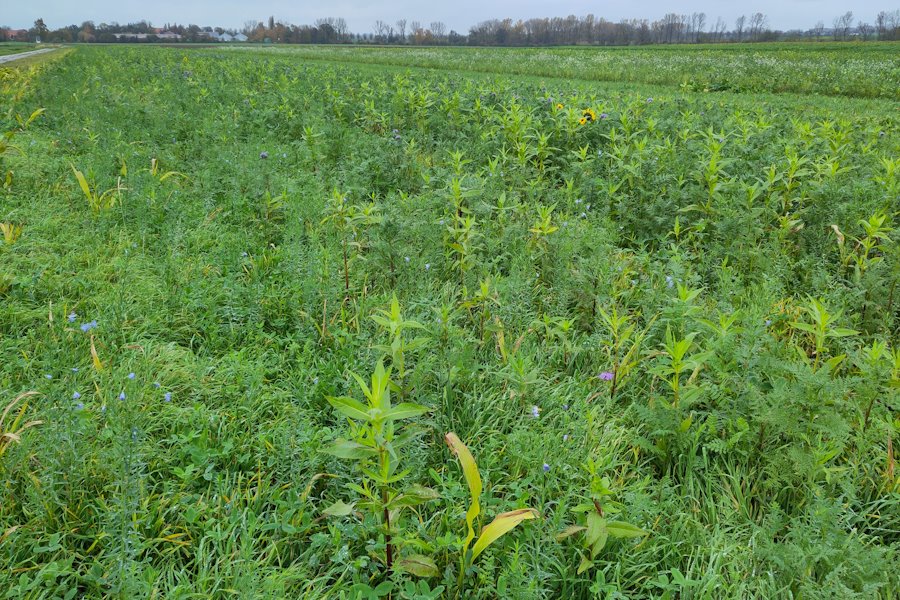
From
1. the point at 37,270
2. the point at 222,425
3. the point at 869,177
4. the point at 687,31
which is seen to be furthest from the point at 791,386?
the point at 687,31

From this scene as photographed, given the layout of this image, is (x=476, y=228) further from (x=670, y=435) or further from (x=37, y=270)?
(x=37, y=270)

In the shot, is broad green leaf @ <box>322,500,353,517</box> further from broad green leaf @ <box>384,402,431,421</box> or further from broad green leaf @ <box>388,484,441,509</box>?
broad green leaf @ <box>384,402,431,421</box>

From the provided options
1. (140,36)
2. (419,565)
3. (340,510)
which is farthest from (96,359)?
(140,36)

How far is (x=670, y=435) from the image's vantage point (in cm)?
271

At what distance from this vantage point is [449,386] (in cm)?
286

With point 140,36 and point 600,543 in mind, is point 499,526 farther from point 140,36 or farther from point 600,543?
point 140,36

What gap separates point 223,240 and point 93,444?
8.32ft

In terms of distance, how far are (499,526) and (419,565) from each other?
0.32 m

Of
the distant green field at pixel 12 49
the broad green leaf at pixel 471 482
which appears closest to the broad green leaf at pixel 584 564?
the broad green leaf at pixel 471 482

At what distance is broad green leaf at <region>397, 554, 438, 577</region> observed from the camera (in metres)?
1.97

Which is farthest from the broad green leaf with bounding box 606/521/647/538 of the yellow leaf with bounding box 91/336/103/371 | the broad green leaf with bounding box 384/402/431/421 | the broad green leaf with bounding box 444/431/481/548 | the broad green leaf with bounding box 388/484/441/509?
the yellow leaf with bounding box 91/336/103/371

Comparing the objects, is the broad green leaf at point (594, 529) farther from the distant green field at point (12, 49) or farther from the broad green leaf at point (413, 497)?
the distant green field at point (12, 49)

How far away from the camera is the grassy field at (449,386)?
6.57ft

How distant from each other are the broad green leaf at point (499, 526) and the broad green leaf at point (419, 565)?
155 millimetres
